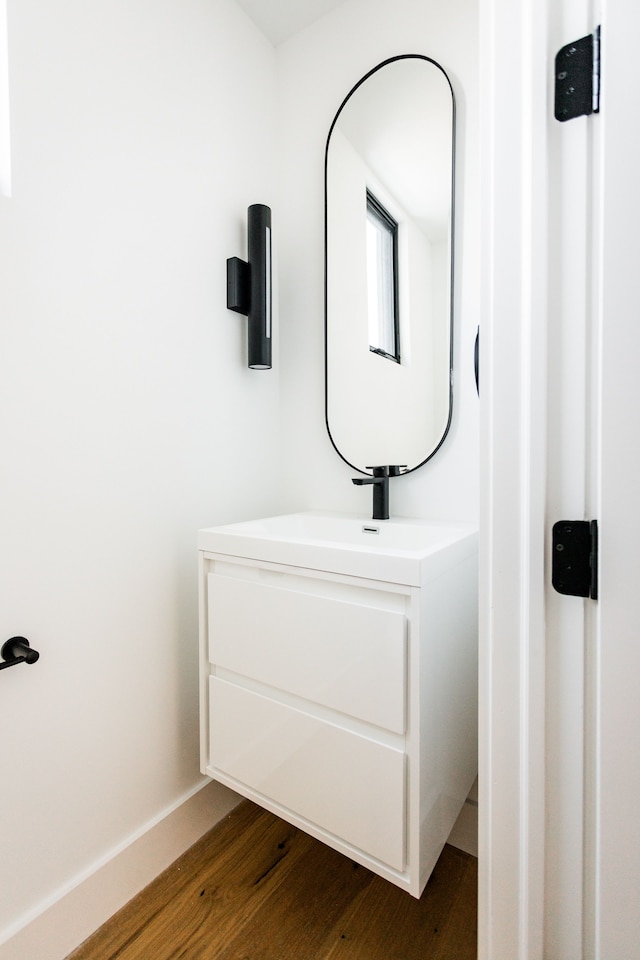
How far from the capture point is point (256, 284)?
1.48 m

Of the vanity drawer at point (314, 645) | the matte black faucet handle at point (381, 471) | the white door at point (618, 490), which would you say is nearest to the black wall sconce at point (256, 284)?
the matte black faucet handle at point (381, 471)

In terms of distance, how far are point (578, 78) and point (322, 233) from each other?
116 cm

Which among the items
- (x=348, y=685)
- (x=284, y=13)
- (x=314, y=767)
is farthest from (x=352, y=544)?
(x=284, y=13)

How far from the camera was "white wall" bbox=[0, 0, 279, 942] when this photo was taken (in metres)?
1.00

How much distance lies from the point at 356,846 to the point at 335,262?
5.25 feet

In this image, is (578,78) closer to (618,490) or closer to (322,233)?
(618,490)

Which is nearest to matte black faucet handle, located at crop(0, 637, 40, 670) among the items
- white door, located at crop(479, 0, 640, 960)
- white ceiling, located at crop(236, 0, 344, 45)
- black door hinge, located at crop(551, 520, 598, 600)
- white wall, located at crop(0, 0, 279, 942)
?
white wall, located at crop(0, 0, 279, 942)

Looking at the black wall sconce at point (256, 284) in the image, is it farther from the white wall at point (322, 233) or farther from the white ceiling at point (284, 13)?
the white ceiling at point (284, 13)

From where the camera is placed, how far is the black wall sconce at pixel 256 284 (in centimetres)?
147

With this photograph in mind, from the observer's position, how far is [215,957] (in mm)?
1029

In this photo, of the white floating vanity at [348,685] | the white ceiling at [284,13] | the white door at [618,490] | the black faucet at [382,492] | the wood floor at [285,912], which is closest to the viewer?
the white door at [618,490]

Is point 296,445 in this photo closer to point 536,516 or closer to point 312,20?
point 536,516

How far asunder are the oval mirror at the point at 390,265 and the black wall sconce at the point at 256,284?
22 cm

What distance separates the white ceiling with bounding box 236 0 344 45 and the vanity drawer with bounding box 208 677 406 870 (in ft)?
6.89
